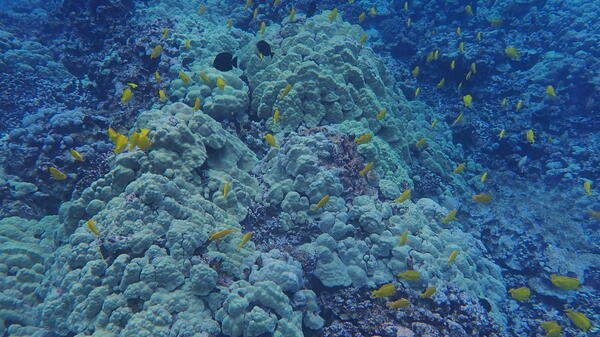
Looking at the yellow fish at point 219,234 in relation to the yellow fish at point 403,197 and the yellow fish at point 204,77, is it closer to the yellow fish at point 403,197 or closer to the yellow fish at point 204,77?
the yellow fish at point 403,197

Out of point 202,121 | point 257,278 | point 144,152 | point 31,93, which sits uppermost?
point 202,121

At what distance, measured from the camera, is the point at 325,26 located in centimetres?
894

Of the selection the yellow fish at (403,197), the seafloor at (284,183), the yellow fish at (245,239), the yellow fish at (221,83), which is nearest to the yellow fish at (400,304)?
the seafloor at (284,183)

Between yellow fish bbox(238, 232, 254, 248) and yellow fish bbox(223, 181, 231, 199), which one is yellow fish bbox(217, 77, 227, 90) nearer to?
yellow fish bbox(223, 181, 231, 199)

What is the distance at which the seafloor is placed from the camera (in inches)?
165

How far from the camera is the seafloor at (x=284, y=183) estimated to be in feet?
13.8

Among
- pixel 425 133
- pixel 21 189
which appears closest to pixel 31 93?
pixel 21 189

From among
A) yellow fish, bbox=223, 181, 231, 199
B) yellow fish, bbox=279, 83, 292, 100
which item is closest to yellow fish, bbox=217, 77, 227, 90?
yellow fish, bbox=279, 83, 292, 100

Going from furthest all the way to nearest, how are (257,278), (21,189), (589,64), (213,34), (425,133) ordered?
(589,64), (425,133), (213,34), (21,189), (257,278)

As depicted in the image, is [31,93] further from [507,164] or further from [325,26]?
[507,164]

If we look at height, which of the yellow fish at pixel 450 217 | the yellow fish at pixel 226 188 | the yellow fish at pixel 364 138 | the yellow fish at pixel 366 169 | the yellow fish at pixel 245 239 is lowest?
the yellow fish at pixel 245 239

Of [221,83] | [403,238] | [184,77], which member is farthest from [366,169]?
[184,77]

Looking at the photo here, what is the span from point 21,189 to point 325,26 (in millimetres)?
7792

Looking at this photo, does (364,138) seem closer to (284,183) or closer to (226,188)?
(284,183)
